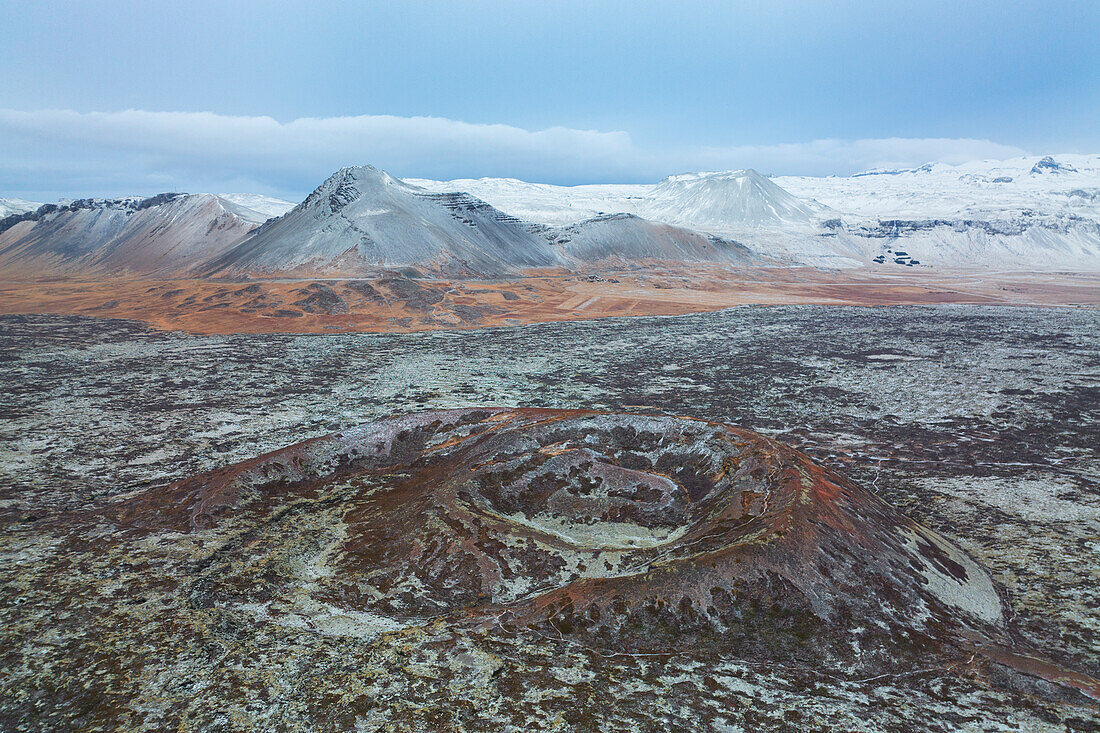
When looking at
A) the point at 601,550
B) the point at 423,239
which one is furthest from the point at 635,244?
the point at 601,550

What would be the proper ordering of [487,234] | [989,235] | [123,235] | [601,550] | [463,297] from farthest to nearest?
[989,235] < [123,235] < [487,234] < [463,297] < [601,550]

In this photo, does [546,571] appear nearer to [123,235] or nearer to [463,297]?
[463,297]

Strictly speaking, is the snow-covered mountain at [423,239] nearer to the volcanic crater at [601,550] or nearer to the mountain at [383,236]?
the mountain at [383,236]

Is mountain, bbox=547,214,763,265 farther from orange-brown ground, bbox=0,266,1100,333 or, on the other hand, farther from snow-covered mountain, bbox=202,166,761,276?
orange-brown ground, bbox=0,266,1100,333

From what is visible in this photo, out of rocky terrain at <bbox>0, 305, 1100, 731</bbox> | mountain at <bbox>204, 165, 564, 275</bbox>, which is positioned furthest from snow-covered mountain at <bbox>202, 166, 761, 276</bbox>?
rocky terrain at <bbox>0, 305, 1100, 731</bbox>

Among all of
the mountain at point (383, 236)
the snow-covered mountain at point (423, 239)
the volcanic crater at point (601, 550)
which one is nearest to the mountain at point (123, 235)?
the snow-covered mountain at point (423, 239)

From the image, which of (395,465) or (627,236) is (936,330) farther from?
(627,236)
